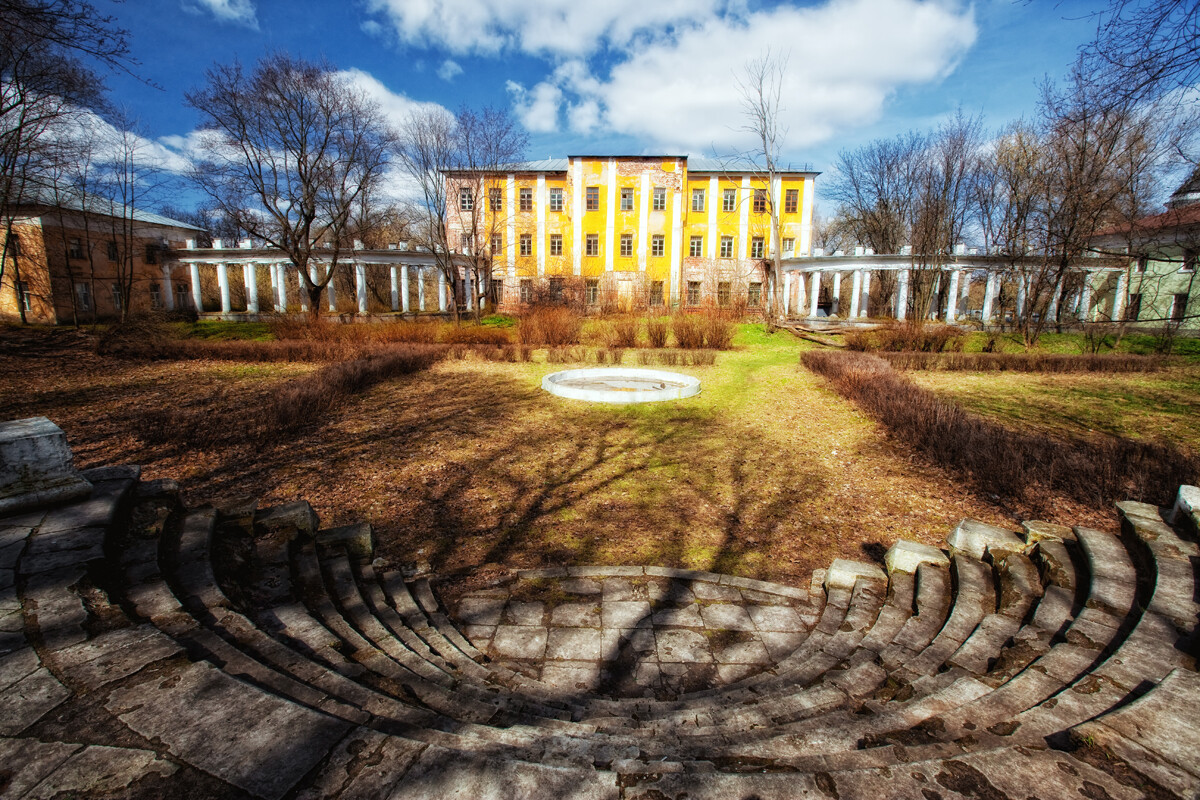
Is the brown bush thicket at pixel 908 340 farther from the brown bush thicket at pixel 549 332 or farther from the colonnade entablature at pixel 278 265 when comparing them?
the colonnade entablature at pixel 278 265

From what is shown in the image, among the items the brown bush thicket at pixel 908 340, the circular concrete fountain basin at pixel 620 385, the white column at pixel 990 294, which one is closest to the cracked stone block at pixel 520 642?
the circular concrete fountain basin at pixel 620 385

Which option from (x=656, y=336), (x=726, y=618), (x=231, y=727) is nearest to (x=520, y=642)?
(x=726, y=618)

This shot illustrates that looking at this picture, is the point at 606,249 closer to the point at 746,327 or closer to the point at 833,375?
the point at 746,327

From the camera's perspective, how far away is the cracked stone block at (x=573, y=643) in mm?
3273

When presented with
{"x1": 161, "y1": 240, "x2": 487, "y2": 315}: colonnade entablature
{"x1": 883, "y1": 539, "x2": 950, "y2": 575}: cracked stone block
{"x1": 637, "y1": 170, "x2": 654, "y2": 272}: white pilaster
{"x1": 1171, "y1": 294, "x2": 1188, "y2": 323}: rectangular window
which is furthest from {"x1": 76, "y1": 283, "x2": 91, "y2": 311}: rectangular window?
{"x1": 1171, "y1": 294, "x2": 1188, "y2": 323}: rectangular window

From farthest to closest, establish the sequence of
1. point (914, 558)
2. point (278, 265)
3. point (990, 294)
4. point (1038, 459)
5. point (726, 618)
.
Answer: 1. point (278, 265)
2. point (990, 294)
3. point (1038, 459)
4. point (914, 558)
5. point (726, 618)

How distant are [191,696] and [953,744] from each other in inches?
101

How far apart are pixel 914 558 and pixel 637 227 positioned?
37676mm

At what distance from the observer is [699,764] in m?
1.72

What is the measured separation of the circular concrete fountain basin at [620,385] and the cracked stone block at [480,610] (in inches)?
279

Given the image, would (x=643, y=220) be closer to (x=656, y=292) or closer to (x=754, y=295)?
(x=656, y=292)

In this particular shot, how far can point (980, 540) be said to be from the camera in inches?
153

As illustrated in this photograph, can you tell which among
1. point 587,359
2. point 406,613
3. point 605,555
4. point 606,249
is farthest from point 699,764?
point 606,249

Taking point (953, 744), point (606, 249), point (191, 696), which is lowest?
point (953, 744)
